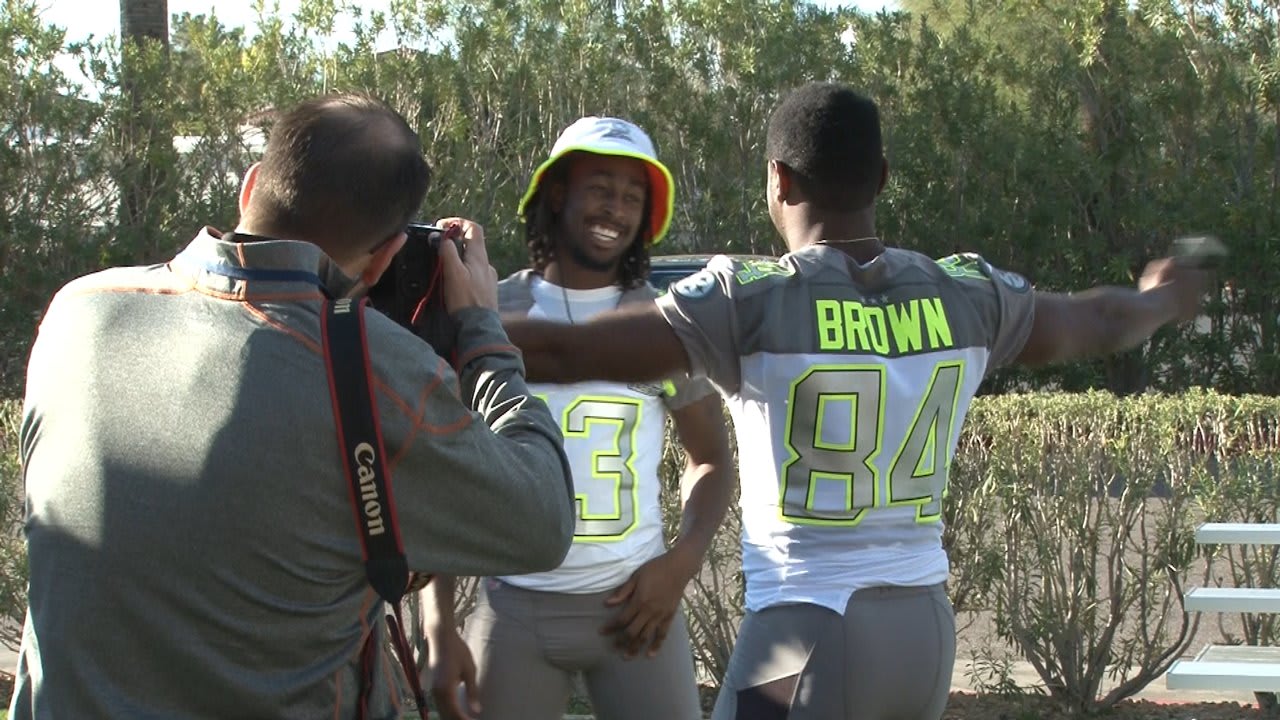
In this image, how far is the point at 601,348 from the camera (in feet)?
9.78

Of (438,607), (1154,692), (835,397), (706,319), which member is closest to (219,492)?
(706,319)

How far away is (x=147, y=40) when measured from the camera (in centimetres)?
1237

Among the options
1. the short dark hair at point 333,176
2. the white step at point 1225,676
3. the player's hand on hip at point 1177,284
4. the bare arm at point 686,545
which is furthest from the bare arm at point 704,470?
the short dark hair at point 333,176

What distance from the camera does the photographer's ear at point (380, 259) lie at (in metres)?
2.34

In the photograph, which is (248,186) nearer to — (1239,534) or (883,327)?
(883,327)

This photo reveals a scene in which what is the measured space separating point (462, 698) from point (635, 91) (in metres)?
11.0

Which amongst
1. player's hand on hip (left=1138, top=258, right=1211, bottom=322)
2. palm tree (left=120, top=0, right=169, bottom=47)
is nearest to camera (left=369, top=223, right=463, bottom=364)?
player's hand on hip (left=1138, top=258, right=1211, bottom=322)

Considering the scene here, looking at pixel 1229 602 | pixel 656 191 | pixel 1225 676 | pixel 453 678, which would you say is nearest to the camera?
pixel 453 678

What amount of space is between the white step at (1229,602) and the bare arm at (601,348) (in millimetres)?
2107

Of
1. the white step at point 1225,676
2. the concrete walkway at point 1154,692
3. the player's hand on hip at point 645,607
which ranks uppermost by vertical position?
the player's hand on hip at point 645,607

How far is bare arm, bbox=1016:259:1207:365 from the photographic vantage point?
131 inches

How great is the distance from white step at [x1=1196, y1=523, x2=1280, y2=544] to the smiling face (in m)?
1.89

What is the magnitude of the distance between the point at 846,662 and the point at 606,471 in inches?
35.9

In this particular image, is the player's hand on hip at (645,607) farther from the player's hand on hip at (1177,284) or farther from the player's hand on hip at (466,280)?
the player's hand on hip at (466,280)
